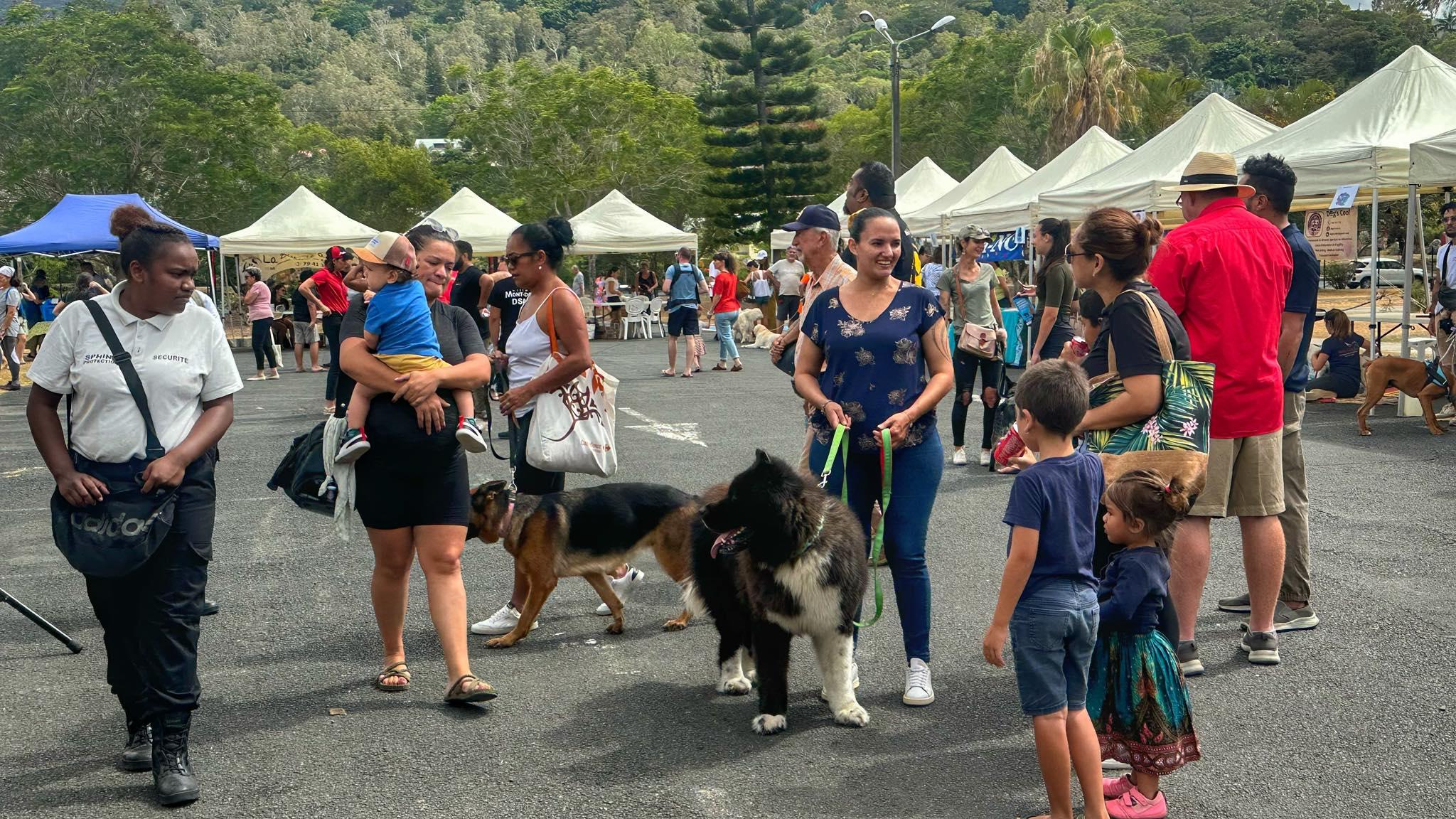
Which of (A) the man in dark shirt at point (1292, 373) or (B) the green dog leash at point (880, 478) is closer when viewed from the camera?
(B) the green dog leash at point (880, 478)

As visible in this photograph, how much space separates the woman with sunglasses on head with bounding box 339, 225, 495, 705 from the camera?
4699 millimetres

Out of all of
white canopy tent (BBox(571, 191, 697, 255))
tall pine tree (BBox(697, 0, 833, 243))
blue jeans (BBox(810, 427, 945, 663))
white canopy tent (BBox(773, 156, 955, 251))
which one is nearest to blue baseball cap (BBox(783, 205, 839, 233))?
blue jeans (BBox(810, 427, 945, 663))

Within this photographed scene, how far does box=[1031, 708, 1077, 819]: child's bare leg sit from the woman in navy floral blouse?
1.26 metres

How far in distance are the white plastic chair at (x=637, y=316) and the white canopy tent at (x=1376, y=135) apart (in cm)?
1721

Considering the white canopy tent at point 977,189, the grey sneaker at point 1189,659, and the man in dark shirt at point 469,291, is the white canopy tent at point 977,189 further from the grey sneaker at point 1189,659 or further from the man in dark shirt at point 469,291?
the grey sneaker at point 1189,659

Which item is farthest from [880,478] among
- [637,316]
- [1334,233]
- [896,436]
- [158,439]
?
[637,316]

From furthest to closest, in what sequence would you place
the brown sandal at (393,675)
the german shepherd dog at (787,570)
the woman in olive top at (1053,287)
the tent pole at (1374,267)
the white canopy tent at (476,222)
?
the white canopy tent at (476,222) → the tent pole at (1374,267) → the woman in olive top at (1053,287) → the brown sandal at (393,675) → the german shepherd dog at (787,570)

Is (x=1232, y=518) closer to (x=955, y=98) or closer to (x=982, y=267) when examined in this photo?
(x=982, y=267)

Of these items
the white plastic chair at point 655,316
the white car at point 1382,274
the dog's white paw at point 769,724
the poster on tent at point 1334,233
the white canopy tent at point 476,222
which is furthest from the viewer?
the white car at point 1382,274

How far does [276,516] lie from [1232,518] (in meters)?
6.53

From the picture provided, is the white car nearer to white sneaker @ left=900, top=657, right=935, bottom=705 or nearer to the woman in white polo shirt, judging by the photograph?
white sneaker @ left=900, top=657, right=935, bottom=705

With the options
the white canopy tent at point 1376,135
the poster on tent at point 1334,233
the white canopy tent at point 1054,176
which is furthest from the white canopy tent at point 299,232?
the poster on tent at point 1334,233

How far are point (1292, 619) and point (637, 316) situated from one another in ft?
84.3

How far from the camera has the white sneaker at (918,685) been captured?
4.73 metres
